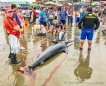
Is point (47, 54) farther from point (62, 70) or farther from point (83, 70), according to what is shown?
point (83, 70)

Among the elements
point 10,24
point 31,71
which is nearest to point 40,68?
point 31,71

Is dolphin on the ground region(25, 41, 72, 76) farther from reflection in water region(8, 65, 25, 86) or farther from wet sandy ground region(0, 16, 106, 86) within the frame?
reflection in water region(8, 65, 25, 86)

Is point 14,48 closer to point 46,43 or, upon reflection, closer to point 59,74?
point 59,74

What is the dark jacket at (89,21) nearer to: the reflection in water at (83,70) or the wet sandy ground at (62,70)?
the wet sandy ground at (62,70)

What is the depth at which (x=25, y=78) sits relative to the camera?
16.8 feet

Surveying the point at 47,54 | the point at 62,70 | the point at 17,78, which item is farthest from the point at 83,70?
the point at 17,78

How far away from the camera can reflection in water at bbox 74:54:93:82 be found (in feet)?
17.5

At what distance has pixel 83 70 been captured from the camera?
5898mm

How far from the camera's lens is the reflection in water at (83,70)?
5328 mm

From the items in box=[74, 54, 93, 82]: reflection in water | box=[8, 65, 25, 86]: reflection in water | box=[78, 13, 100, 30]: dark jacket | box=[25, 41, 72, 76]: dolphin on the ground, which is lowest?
box=[74, 54, 93, 82]: reflection in water

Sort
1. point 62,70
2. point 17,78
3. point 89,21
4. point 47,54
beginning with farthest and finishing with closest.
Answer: point 89,21, point 47,54, point 62,70, point 17,78

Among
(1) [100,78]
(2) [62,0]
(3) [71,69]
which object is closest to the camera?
(1) [100,78]

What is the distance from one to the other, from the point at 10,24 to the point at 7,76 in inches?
67.0

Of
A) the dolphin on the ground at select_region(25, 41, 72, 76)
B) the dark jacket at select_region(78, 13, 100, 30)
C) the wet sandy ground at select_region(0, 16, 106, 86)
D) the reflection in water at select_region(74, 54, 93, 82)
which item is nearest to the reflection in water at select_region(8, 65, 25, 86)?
the wet sandy ground at select_region(0, 16, 106, 86)
